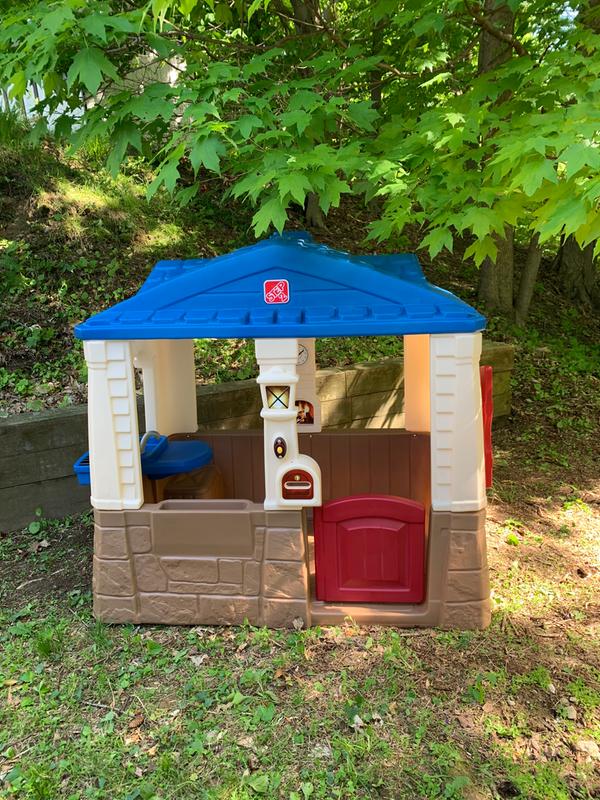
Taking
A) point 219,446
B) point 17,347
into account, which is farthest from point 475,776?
point 17,347

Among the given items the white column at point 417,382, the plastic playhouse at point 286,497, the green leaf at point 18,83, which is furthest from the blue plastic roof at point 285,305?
the green leaf at point 18,83

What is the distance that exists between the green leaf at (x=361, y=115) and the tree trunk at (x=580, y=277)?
738 cm

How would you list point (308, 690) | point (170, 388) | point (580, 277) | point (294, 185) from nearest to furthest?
point (294, 185)
point (308, 690)
point (170, 388)
point (580, 277)

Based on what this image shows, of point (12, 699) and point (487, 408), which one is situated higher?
point (487, 408)

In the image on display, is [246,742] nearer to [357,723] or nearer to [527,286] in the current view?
[357,723]

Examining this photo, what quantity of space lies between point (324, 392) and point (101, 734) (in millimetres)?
3399

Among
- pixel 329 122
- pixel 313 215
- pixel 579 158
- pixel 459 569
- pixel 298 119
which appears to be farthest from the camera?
pixel 313 215

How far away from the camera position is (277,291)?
351cm

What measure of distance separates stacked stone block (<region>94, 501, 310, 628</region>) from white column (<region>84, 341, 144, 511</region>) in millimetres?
122

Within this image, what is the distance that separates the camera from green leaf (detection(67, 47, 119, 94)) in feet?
10.0

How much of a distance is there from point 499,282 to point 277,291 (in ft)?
19.1

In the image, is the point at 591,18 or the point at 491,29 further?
the point at 491,29

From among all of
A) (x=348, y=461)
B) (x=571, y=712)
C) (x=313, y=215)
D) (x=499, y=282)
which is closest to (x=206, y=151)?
(x=348, y=461)

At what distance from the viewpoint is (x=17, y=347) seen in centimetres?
594
